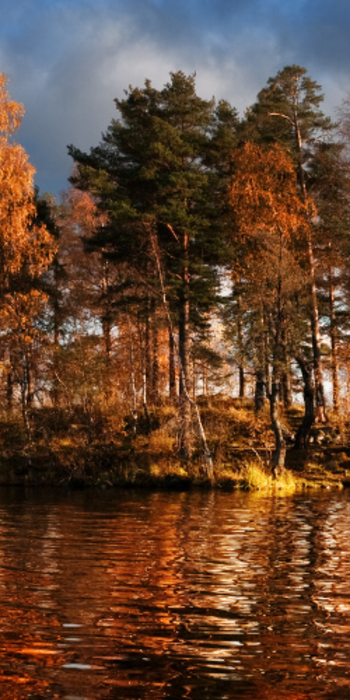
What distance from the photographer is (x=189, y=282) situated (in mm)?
32781

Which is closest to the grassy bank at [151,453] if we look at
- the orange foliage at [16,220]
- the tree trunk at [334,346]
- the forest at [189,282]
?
the forest at [189,282]

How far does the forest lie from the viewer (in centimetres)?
3000

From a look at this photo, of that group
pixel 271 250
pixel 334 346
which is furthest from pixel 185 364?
pixel 334 346

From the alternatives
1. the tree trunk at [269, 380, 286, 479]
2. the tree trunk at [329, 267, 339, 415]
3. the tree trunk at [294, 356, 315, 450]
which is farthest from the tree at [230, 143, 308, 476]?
the tree trunk at [329, 267, 339, 415]

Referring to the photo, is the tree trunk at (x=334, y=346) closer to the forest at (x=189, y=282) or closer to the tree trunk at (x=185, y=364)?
the forest at (x=189, y=282)

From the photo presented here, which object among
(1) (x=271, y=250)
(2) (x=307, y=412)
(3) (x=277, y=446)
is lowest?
(3) (x=277, y=446)

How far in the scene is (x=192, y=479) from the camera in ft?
96.9

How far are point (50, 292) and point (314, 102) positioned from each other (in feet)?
51.5

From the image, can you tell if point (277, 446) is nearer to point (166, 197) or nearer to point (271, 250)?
point (271, 250)

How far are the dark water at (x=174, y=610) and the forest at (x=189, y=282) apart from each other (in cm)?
1290

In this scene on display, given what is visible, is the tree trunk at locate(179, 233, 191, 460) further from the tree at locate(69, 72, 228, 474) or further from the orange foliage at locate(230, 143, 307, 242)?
the orange foliage at locate(230, 143, 307, 242)

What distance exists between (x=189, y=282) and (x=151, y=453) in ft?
24.6

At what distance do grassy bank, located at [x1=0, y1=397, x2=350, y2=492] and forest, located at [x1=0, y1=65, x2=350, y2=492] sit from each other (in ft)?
0.28

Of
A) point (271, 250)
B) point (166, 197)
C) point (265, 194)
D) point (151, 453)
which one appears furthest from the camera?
point (166, 197)
